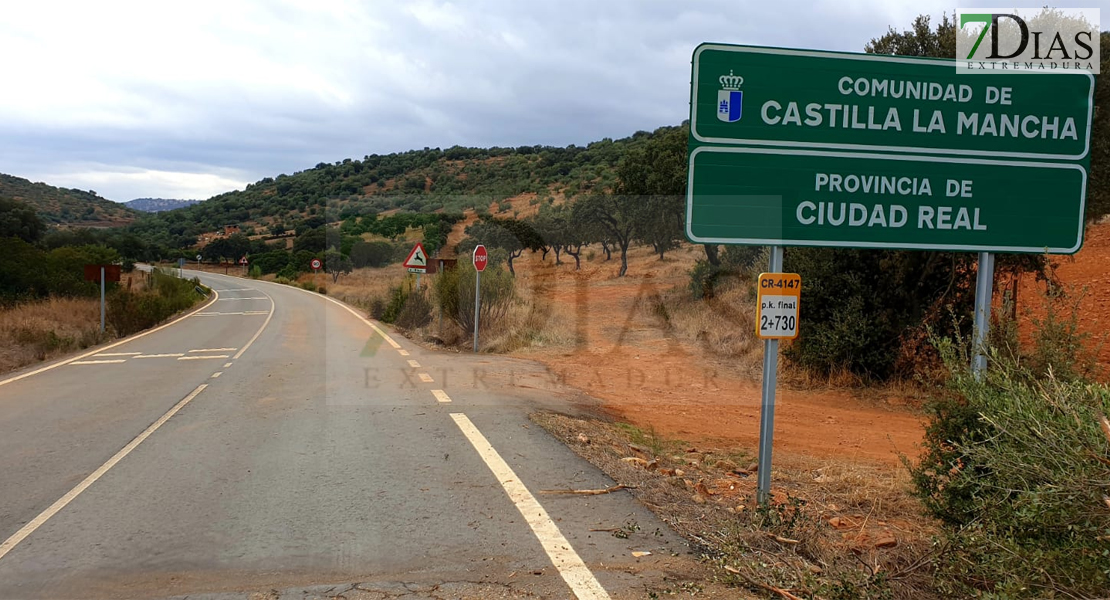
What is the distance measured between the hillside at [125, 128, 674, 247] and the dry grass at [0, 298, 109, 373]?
23.2 m

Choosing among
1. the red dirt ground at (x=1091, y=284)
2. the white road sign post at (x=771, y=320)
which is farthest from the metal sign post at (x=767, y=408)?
the red dirt ground at (x=1091, y=284)

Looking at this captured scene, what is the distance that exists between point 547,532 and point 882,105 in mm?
3672

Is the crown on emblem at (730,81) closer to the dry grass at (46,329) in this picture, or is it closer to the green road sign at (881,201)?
the green road sign at (881,201)

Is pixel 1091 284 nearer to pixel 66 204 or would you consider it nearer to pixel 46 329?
pixel 46 329

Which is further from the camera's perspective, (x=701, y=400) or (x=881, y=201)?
(x=701, y=400)

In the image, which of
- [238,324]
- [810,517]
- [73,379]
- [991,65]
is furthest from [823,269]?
[238,324]

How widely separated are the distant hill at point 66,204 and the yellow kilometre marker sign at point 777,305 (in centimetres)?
10288

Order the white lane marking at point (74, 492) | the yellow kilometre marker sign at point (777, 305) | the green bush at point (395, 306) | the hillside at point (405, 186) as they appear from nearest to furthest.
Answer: the white lane marking at point (74, 492) → the yellow kilometre marker sign at point (777, 305) → the green bush at point (395, 306) → the hillside at point (405, 186)

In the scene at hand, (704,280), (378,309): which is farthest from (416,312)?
(704,280)

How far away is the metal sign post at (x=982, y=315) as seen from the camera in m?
4.25

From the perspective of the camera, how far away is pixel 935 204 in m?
5.24

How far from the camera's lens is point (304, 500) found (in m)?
5.59

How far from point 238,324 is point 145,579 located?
82.4 ft

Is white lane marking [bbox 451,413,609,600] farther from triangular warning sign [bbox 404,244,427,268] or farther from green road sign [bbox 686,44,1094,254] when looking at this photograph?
triangular warning sign [bbox 404,244,427,268]
